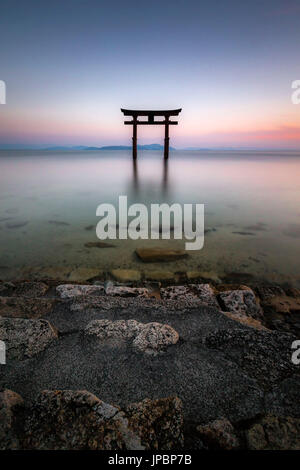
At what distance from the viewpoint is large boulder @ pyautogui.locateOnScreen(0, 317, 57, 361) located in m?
2.13

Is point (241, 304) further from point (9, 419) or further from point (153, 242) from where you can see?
point (153, 242)

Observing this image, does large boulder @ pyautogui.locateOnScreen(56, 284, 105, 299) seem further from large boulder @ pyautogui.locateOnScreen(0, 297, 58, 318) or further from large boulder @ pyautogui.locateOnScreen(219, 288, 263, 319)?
large boulder @ pyautogui.locateOnScreen(219, 288, 263, 319)

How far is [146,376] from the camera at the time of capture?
1918 millimetres

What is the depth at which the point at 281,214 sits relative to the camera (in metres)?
9.14

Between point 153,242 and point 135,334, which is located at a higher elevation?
point 153,242

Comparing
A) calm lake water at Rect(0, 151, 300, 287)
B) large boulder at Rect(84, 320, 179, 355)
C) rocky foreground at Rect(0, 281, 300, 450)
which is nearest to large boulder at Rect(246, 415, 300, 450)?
rocky foreground at Rect(0, 281, 300, 450)

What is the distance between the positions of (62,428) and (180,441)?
29.7 inches

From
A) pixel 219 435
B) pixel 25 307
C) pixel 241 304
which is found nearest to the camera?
pixel 219 435

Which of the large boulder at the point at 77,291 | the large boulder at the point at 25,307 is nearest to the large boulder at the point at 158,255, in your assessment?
the large boulder at the point at 77,291

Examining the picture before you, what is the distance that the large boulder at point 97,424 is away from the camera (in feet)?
4.55

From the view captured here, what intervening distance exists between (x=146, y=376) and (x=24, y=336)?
4.20ft

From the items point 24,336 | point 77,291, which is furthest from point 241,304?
point 24,336

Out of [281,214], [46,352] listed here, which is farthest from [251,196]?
[46,352]

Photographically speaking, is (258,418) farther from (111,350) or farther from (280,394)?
(111,350)
